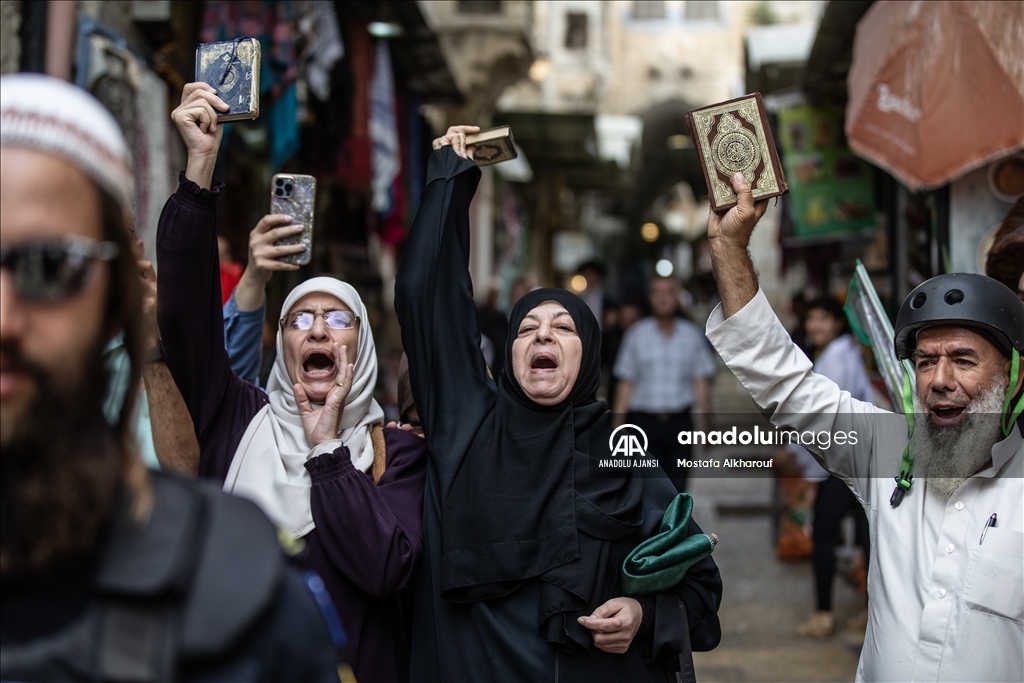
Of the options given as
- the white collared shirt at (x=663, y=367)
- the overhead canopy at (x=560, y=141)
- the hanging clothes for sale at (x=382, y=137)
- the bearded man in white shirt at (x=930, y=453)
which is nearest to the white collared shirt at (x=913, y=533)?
the bearded man in white shirt at (x=930, y=453)

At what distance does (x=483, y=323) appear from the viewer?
364 inches

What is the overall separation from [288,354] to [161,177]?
9.56 ft

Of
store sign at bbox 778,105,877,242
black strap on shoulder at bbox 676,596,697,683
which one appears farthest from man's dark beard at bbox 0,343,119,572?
store sign at bbox 778,105,877,242

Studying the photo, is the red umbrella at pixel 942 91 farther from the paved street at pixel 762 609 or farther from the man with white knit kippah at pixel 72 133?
the man with white knit kippah at pixel 72 133

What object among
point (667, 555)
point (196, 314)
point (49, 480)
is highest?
point (196, 314)

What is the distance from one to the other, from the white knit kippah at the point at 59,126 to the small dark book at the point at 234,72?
1480 millimetres

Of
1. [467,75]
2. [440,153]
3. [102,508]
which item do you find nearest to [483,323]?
[467,75]

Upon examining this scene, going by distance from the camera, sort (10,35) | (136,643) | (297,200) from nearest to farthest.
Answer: (136,643) < (297,200) < (10,35)

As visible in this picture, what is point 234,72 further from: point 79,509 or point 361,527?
point 79,509

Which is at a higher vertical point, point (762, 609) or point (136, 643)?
Answer: point (136, 643)

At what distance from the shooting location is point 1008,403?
2.38m

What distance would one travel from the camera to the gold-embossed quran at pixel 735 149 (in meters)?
2.55

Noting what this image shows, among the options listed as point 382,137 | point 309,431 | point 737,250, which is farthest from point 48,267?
point 382,137

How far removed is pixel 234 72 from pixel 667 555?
168 centimetres
